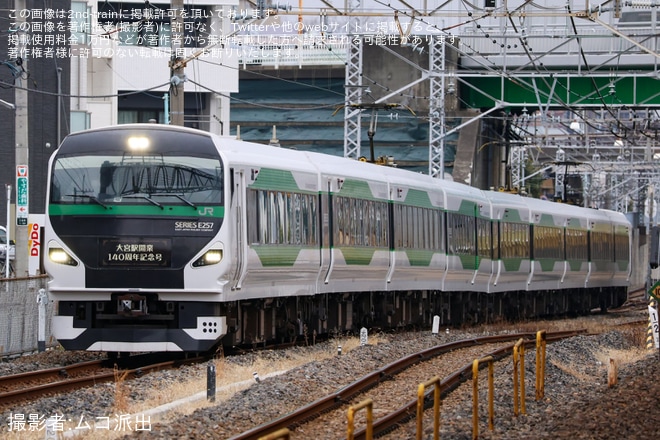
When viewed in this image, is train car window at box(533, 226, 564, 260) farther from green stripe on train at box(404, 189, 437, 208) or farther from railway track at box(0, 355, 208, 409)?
railway track at box(0, 355, 208, 409)

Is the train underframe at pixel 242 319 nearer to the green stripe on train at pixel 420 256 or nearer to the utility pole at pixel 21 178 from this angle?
the green stripe on train at pixel 420 256

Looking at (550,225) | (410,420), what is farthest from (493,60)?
(410,420)

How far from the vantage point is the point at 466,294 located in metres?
31.9

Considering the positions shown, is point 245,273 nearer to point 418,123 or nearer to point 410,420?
point 410,420

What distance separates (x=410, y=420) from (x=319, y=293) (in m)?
8.56

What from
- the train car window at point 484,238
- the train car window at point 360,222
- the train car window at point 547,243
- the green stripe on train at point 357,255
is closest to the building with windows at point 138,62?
the train car window at point 547,243

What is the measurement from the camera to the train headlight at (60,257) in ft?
54.7

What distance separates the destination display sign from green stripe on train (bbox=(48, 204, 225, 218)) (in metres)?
0.32

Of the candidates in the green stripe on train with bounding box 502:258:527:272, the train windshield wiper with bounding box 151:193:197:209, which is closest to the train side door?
the train windshield wiper with bounding box 151:193:197:209

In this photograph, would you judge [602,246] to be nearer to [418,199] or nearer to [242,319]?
[418,199]

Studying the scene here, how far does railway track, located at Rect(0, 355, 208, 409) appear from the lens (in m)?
13.7

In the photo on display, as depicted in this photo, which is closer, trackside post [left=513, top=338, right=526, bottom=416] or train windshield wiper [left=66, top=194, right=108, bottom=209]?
trackside post [left=513, top=338, right=526, bottom=416]

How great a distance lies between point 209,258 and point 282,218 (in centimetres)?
290

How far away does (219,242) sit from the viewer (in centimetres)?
1677
